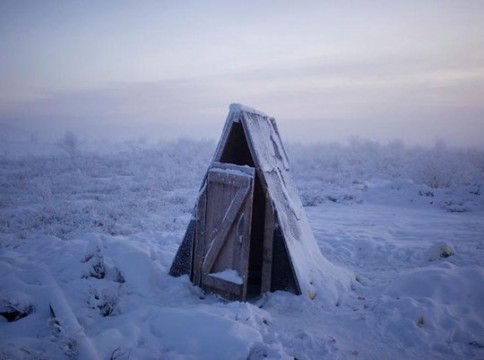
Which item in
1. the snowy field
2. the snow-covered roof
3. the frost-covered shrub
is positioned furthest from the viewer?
the frost-covered shrub

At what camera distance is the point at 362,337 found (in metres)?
4.22

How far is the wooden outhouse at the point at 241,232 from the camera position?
5.12 m

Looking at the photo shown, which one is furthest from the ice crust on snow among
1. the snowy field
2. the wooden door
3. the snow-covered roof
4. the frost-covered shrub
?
the frost-covered shrub

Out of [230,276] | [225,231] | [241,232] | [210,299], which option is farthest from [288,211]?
[210,299]

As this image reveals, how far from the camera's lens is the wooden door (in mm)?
5070

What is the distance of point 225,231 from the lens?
5.21 m

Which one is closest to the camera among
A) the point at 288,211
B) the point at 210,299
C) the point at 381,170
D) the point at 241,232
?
the point at 241,232

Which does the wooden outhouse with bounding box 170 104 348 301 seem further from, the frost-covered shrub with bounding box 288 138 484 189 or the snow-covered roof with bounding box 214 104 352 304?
the frost-covered shrub with bounding box 288 138 484 189

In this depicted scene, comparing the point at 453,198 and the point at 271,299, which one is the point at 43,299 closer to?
the point at 271,299

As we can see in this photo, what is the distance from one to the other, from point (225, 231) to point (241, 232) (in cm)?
26

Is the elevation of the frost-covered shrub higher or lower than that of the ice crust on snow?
higher

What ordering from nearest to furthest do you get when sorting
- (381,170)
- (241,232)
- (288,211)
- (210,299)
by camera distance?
(241,232)
(210,299)
(288,211)
(381,170)

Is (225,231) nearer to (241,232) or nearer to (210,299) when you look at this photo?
(241,232)

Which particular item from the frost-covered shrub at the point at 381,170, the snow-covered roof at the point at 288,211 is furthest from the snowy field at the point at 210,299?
the frost-covered shrub at the point at 381,170
